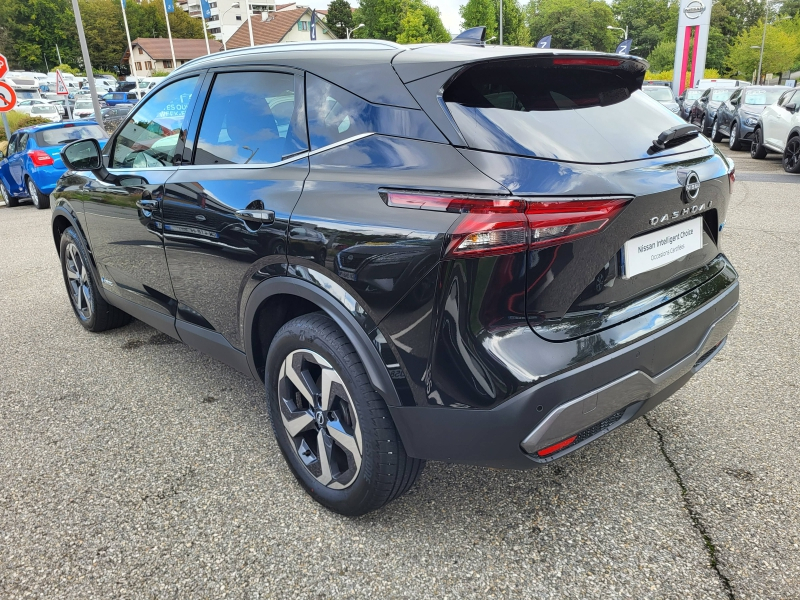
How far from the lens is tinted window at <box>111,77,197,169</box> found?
3.13m

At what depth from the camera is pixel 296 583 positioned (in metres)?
2.12

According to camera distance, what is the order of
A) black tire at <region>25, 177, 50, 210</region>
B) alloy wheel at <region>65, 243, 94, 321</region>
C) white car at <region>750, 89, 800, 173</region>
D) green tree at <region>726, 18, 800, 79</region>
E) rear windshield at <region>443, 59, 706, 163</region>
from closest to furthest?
rear windshield at <region>443, 59, 706, 163</region> → alloy wheel at <region>65, 243, 94, 321</region> → white car at <region>750, 89, 800, 173</region> → black tire at <region>25, 177, 50, 210</region> → green tree at <region>726, 18, 800, 79</region>

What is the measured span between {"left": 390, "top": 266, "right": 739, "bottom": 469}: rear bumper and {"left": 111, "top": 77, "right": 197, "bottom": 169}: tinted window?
199cm

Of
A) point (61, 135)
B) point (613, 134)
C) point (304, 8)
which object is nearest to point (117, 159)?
point (613, 134)

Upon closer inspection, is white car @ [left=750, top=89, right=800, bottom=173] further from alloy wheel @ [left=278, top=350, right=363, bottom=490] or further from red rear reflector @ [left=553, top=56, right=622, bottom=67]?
alloy wheel @ [left=278, top=350, right=363, bottom=490]

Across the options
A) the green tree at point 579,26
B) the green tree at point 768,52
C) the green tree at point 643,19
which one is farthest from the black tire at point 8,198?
the green tree at point 643,19

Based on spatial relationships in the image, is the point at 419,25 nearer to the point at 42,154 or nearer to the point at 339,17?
the point at 339,17

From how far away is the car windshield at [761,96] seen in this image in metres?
15.2

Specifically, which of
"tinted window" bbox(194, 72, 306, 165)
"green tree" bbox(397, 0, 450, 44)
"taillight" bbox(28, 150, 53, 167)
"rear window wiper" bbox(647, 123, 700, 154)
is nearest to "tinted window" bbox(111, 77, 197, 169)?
"tinted window" bbox(194, 72, 306, 165)

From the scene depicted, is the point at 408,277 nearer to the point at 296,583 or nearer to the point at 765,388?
the point at 296,583

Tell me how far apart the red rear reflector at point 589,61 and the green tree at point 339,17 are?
94.2 m

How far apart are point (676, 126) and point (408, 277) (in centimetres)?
134

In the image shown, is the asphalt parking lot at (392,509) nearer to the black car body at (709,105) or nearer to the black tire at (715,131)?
the black tire at (715,131)

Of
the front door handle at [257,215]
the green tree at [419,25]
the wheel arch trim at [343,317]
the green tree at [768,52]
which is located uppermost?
the green tree at [419,25]
